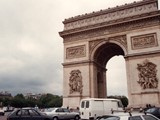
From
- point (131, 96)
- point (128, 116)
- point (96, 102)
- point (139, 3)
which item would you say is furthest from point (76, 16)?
point (128, 116)

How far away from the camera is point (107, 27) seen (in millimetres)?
28250

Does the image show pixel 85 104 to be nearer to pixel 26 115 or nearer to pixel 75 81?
pixel 26 115

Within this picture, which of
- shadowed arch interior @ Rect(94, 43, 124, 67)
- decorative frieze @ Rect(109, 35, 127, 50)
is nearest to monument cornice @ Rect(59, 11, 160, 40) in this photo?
decorative frieze @ Rect(109, 35, 127, 50)

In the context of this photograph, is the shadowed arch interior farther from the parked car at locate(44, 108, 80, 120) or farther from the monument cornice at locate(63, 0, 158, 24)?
the parked car at locate(44, 108, 80, 120)

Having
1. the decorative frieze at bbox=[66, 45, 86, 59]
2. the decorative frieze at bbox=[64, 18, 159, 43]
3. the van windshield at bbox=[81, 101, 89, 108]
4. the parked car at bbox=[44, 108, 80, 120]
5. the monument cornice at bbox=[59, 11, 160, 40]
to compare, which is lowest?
the parked car at bbox=[44, 108, 80, 120]

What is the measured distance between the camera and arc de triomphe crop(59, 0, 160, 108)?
82.0ft

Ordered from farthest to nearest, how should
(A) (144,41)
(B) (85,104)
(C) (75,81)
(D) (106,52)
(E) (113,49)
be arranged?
(D) (106,52) → (E) (113,49) → (C) (75,81) → (A) (144,41) → (B) (85,104)

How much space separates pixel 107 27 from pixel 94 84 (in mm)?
7020

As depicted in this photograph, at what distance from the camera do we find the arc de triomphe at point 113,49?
25.0 metres

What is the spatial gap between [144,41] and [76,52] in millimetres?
8509

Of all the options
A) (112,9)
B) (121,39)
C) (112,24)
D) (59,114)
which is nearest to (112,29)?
(112,24)

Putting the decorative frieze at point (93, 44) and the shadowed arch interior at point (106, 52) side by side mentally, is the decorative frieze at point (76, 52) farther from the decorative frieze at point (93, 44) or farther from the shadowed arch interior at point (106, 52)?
the shadowed arch interior at point (106, 52)

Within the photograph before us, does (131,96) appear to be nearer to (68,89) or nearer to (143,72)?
(143,72)

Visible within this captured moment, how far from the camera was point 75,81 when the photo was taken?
28.5m
